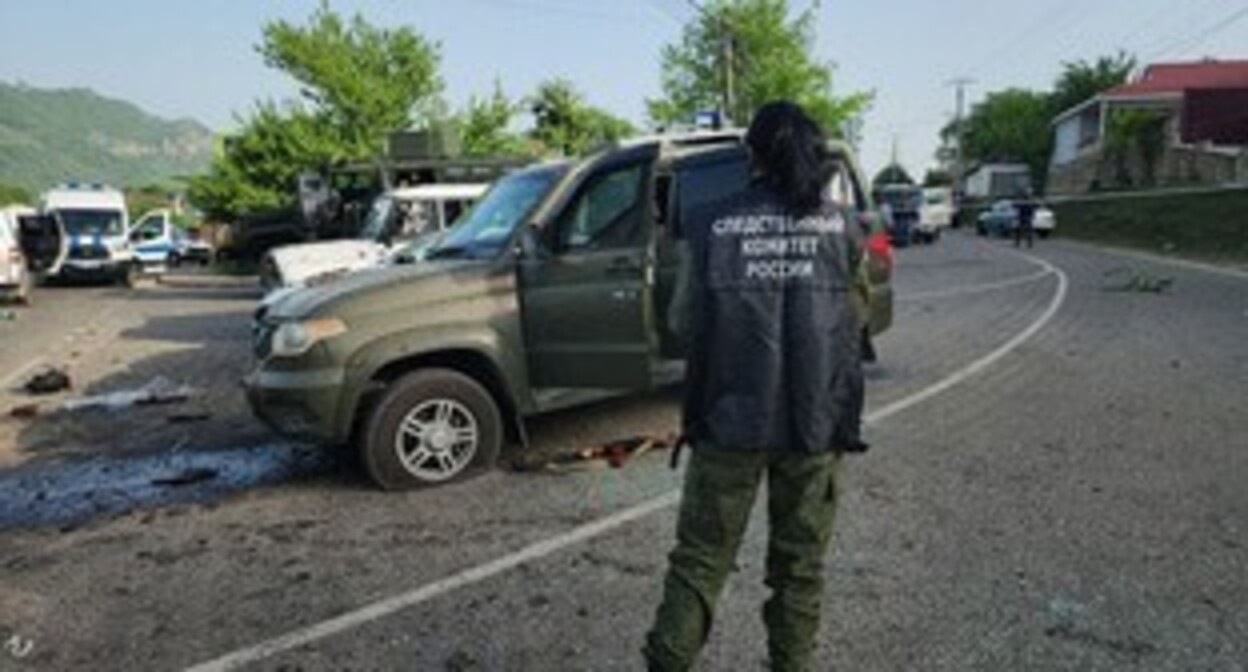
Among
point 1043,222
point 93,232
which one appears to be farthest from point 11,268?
point 1043,222

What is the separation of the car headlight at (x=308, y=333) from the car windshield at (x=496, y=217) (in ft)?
3.41

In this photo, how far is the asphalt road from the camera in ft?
12.9

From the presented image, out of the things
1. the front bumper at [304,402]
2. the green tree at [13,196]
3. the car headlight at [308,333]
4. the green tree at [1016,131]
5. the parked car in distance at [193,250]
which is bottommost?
the parked car in distance at [193,250]

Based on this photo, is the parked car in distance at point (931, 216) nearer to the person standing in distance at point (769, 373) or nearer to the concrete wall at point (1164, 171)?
the concrete wall at point (1164, 171)

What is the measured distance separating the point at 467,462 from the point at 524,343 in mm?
800

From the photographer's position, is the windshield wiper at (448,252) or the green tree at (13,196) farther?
the green tree at (13,196)

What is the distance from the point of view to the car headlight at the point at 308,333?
237 inches

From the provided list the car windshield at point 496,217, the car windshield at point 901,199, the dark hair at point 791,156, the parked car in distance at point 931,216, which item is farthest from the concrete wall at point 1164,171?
the dark hair at point 791,156

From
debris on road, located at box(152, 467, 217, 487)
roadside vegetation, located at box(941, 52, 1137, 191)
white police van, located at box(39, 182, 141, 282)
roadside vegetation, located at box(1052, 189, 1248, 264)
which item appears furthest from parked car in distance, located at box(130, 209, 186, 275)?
roadside vegetation, located at box(941, 52, 1137, 191)

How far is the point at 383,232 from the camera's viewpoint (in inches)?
560

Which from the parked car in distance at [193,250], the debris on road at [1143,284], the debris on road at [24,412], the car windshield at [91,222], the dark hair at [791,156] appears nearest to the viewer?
the dark hair at [791,156]

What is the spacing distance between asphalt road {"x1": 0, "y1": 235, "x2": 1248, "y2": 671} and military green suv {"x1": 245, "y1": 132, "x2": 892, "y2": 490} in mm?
408

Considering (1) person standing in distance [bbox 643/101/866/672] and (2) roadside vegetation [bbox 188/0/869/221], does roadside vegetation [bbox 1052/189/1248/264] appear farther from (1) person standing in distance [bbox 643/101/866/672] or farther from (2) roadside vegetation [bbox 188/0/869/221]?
(1) person standing in distance [bbox 643/101/866/672]

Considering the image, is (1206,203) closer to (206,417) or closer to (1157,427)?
(1157,427)
